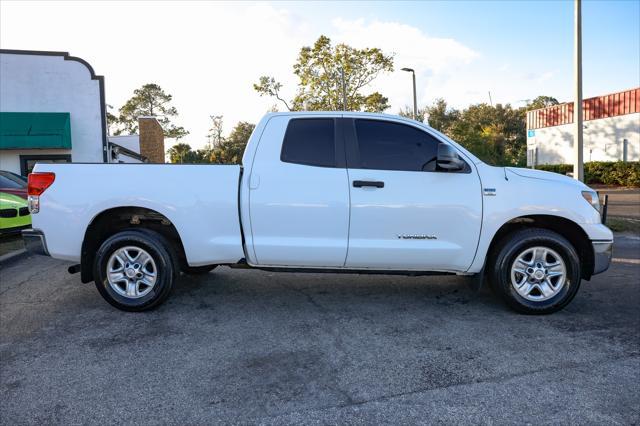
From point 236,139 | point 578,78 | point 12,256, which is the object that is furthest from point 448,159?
point 236,139

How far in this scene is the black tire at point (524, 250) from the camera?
466 cm

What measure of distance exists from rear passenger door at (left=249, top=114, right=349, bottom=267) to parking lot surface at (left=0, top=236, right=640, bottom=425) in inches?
24.0

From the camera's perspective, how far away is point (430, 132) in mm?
4816

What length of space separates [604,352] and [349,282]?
289 cm

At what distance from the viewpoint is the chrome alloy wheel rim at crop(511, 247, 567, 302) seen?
470cm

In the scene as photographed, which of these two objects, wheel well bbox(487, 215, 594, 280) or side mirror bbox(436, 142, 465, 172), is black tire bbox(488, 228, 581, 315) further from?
side mirror bbox(436, 142, 465, 172)

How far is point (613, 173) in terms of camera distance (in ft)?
87.4

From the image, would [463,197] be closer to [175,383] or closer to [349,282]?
[349,282]

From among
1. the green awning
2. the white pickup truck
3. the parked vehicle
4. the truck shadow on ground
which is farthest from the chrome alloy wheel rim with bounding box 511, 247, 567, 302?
the green awning

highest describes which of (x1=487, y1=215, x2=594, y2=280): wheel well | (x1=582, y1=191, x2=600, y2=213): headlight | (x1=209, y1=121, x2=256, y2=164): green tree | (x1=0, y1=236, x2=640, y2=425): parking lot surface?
(x1=209, y1=121, x2=256, y2=164): green tree

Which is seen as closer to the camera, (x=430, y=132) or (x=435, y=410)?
(x=435, y=410)

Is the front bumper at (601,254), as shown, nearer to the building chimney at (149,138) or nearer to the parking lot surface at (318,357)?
the parking lot surface at (318,357)

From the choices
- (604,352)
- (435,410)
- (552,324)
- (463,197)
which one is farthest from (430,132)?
(435,410)

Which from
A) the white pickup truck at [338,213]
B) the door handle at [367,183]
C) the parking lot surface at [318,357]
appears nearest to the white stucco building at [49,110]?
the parking lot surface at [318,357]
